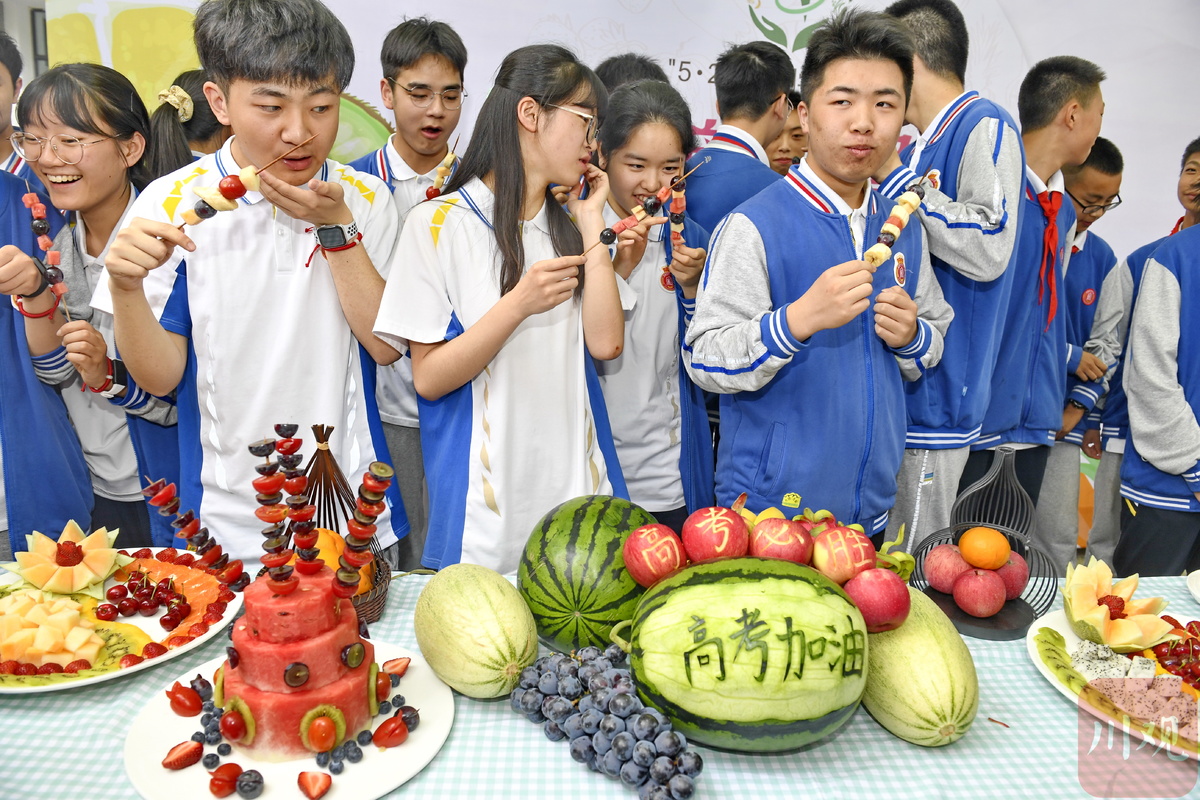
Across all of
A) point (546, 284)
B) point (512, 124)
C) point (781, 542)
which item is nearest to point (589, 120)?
point (512, 124)

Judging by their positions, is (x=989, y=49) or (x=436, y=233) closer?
(x=436, y=233)

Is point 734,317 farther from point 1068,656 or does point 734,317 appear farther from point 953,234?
point 1068,656

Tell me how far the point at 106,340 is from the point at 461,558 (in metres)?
1.44

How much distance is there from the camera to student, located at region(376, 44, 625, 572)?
219cm

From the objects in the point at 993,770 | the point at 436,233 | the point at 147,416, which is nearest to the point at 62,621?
the point at 147,416

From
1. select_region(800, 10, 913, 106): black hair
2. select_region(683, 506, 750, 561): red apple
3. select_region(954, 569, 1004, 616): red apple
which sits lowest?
select_region(954, 569, 1004, 616): red apple

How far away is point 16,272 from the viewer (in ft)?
7.51

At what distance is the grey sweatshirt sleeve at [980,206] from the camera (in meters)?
2.65

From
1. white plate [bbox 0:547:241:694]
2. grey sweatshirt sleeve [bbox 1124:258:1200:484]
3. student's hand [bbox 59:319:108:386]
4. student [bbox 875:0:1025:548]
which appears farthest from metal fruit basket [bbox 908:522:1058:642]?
student's hand [bbox 59:319:108:386]

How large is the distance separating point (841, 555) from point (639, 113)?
1.95 m

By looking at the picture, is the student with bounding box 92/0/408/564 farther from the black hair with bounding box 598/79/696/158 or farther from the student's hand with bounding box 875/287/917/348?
the student's hand with bounding box 875/287/917/348

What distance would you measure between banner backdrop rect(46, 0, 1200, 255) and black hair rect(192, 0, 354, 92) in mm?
2507

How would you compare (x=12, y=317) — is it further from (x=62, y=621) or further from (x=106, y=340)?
(x=62, y=621)

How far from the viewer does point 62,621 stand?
1583mm
